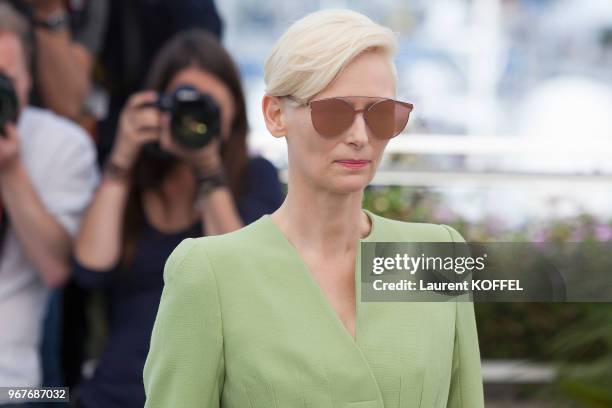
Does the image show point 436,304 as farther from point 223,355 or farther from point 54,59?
point 54,59

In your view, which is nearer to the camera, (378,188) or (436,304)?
(436,304)

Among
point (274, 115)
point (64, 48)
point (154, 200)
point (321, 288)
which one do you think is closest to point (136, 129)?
point (154, 200)

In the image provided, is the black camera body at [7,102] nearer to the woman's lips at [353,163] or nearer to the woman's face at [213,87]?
the woman's face at [213,87]

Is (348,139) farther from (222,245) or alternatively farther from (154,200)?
(154,200)

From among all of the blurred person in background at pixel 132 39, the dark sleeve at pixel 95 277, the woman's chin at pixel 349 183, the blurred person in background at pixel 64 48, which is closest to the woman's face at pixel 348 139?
the woman's chin at pixel 349 183

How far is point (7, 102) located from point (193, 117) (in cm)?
50

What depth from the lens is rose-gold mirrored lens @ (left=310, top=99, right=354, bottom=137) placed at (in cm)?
154

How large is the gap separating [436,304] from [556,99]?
3284mm

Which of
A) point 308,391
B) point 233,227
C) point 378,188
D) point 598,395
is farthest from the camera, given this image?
point 378,188

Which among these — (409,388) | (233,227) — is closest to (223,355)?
(409,388)

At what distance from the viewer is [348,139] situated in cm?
156

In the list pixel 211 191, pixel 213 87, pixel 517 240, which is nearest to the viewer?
pixel 211 191

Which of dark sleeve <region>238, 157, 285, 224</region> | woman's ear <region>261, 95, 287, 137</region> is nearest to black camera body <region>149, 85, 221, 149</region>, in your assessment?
dark sleeve <region>238, 157, 285, 224</region>

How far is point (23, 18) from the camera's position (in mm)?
3115
